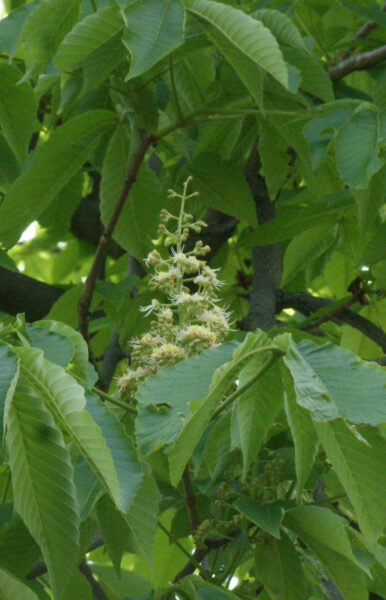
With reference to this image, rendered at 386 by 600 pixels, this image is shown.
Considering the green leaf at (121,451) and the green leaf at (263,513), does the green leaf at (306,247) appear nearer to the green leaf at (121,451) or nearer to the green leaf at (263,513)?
the green leaf at (263,513)

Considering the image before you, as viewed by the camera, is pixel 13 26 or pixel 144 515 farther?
pixel 13 26

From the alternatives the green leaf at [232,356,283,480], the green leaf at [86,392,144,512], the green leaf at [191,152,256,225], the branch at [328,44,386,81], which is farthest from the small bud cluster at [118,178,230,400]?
the branch at [328,44,386,81]

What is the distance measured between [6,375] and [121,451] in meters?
0.14

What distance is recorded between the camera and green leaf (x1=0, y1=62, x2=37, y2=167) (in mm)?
1666

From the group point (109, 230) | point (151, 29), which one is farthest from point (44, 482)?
point (109, 230)

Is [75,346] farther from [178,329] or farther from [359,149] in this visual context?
[359,149]

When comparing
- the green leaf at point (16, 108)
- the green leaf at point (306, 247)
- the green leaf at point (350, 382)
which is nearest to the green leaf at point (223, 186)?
the green leaf at point (306, 247)

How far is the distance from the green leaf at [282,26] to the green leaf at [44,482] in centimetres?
83

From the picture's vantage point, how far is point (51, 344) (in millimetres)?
980

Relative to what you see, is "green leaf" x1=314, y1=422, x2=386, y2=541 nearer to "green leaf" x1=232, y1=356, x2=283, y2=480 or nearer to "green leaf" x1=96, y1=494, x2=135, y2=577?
"green leaf" x1=232, y1=356, x2=283, y2=480

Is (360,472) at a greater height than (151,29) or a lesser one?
lesser

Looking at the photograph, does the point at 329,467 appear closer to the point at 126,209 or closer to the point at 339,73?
the point at 126,209

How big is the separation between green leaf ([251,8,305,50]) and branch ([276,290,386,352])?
0.60 m

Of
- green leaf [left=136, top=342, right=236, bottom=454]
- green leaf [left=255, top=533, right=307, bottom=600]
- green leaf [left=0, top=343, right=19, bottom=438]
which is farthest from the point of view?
green leaf [left=255, top=533, right=307, bottom=600]
